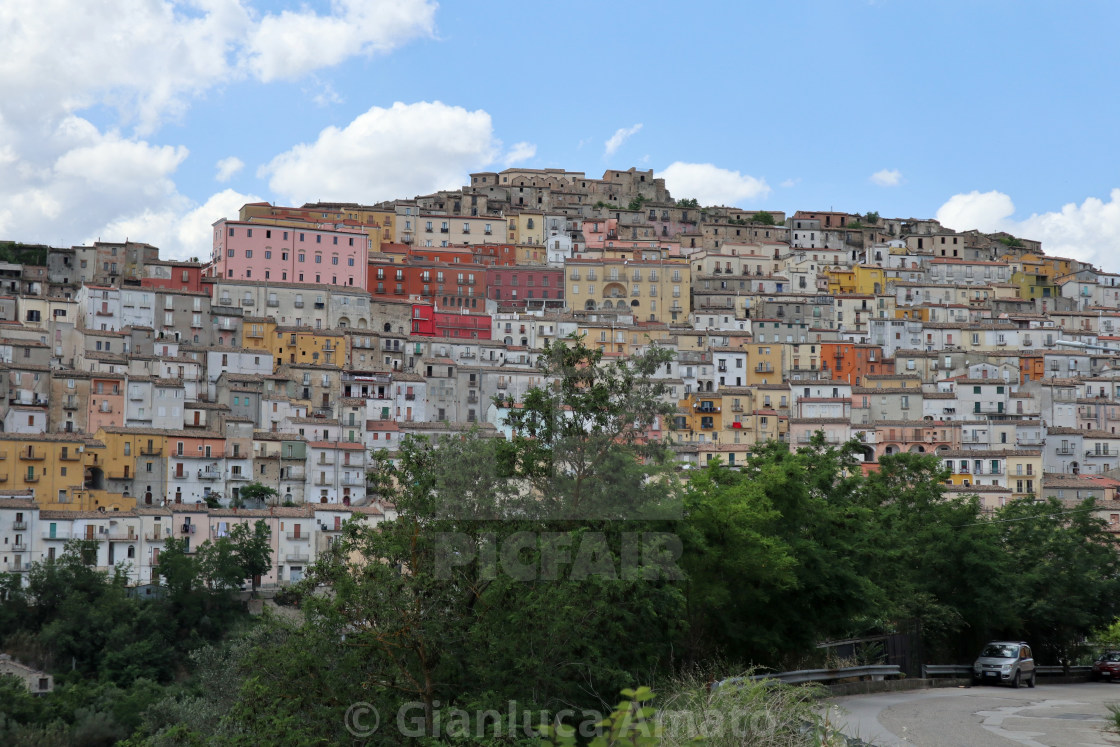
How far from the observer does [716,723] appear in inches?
520

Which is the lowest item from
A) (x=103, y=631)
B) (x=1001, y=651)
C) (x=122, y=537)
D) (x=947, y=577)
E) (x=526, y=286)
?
(x=103, y=631)

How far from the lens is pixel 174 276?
9719 centimetres

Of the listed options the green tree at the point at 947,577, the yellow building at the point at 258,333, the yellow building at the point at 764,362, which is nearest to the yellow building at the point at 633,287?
the yellow building at the point at 764,362

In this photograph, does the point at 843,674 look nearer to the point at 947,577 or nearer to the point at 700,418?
the point at 947,577

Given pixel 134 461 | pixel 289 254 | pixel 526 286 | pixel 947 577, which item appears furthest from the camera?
pixel 526 286

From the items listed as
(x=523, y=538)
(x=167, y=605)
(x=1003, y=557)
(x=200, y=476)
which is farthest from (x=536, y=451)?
(x=200, y=476)

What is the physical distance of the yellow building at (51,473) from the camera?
71.9 metres

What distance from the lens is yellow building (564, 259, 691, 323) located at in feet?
376

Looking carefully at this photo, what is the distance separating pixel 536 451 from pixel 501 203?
112846 mm

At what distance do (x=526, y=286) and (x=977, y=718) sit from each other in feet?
312

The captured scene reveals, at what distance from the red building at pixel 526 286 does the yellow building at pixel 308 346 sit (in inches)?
853

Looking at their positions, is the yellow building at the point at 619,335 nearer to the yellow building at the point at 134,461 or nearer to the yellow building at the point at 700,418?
the yellow building at the point at 700,418

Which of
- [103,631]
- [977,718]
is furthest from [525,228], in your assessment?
[977,718]

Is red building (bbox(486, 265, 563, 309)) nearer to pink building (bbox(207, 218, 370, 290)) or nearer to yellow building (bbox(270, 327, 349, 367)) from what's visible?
pink building (bbox(207, 218, 370, 290))
